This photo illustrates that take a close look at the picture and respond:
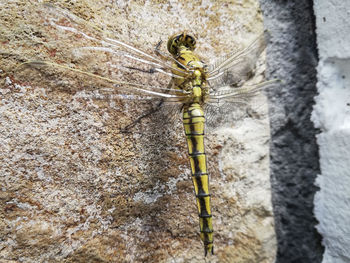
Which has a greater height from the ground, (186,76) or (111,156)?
(186,76)

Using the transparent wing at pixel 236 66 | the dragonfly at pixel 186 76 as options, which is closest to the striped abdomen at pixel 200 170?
the dragonfly at pixel 186 76

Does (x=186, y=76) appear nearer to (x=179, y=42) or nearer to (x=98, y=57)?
(x=179, y=42)

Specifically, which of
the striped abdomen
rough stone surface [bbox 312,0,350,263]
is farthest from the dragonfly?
rough stone surface [bbox 312,0,350,263]

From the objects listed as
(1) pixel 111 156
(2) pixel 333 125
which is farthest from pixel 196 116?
(2) pixel 333 125

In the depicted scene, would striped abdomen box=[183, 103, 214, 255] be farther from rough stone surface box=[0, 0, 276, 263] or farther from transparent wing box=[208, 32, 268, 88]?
transparent wing box=[208, 32, 268, 88]

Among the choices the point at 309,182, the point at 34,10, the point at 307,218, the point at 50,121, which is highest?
the point at 34,10

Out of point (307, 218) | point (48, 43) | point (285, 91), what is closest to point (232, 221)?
point (307, 218)

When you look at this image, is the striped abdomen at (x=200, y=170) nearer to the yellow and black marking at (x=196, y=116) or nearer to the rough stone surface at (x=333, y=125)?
the yellow and black marking at (x=196, y=116)

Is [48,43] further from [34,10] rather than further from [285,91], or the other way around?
[285,91]
